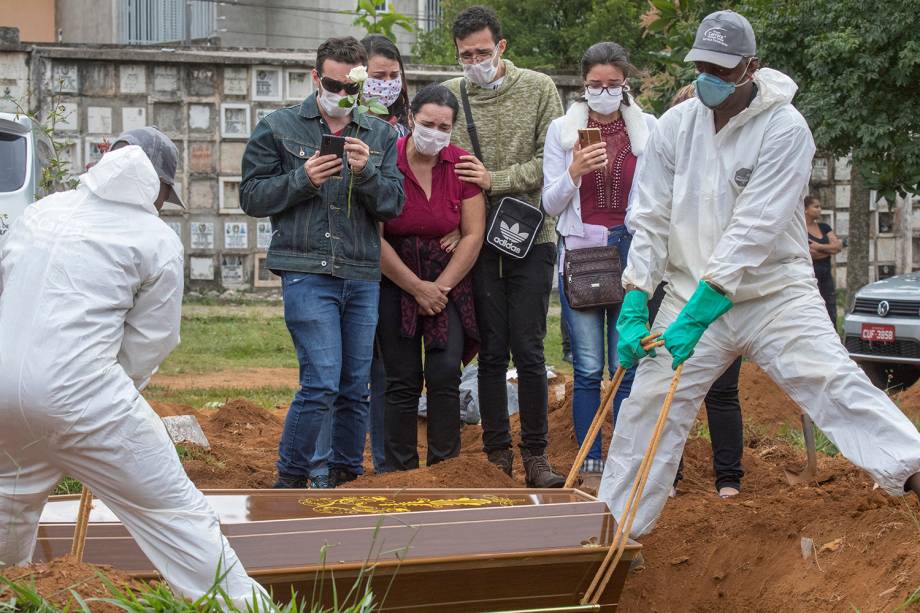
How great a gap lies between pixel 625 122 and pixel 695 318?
183 cm

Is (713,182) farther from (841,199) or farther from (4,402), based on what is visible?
(841,199)

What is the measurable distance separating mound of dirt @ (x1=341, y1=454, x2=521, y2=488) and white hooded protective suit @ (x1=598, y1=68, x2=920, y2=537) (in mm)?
754

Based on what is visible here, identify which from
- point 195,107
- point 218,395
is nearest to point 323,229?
point 218,395

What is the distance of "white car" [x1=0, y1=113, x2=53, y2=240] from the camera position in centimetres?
983

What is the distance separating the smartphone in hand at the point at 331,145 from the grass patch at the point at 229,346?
7.38 m

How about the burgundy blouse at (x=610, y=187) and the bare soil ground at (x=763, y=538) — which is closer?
the bare soil ground at (x=763, y=538)

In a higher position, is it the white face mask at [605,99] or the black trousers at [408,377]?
the white face mask at [605,99]

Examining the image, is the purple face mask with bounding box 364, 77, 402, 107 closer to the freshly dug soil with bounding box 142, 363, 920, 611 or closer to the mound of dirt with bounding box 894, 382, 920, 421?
the freshly dug soil with bounding box 142, 363, 920, 611

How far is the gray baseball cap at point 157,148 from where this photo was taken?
14.2 feet

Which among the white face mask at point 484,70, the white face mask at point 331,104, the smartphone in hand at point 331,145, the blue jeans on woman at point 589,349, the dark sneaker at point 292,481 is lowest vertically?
the dark sneaker at point 292,481

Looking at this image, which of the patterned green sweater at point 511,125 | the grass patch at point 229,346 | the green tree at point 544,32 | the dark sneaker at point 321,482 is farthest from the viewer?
the green tree at point 544,32

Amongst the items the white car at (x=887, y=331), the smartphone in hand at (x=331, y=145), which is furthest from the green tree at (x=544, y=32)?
the smartphone in hand at (x=331, y=145)

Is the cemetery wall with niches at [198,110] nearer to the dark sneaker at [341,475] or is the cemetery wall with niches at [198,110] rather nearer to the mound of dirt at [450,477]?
the dark sneaker at [341,475]

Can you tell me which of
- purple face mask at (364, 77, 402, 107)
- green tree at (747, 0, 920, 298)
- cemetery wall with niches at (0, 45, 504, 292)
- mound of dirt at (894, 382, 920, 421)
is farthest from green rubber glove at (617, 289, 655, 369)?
cemetery wall with niches at (0, 45, 504, 292)
